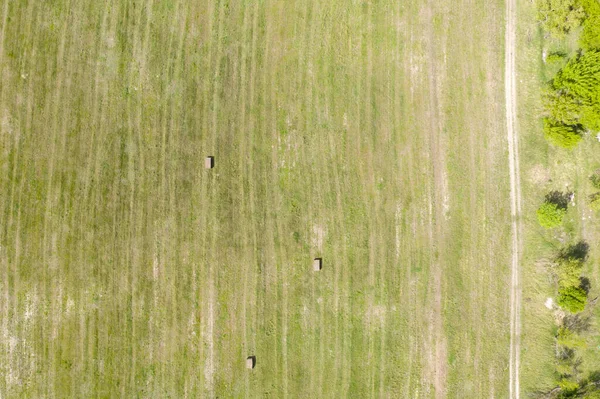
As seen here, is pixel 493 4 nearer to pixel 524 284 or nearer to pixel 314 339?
pixel 524 284

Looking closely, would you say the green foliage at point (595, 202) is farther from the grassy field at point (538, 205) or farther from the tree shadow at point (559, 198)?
the tree shadow at point (559, 198)

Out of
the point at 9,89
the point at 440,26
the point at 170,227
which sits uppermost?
the point at 440,26

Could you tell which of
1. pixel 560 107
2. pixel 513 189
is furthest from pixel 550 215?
pixel 560 107

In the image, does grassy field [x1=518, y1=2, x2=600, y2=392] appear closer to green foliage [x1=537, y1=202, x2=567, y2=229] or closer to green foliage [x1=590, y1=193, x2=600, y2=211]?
green foliage [x1=590, y1=193, x2=600, y2=211]

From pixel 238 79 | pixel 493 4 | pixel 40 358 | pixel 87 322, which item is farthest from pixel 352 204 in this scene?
pixel 40 358

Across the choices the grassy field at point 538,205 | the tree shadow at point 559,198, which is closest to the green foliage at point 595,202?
the grassy field at point 538,205

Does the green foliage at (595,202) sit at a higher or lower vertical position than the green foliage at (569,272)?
higher

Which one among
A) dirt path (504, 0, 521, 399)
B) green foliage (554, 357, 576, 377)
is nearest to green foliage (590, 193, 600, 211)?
dirt path (504, 0, 521, 399)
